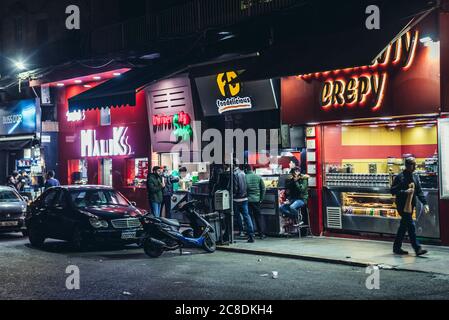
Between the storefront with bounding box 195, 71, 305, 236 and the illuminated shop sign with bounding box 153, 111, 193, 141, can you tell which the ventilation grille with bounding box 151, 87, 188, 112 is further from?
the storefront with bounding box 195, 71, 305, 236

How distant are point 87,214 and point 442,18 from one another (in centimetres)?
851

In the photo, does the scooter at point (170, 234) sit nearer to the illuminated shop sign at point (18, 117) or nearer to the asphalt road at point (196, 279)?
the asphalt road at point (196, 279)

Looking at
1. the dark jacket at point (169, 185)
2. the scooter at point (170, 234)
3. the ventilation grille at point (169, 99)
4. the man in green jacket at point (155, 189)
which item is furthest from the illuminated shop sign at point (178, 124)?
the scooter at point (170, 234)

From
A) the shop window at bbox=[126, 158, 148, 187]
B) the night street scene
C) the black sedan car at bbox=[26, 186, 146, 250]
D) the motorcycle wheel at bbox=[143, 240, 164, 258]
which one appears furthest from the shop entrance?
the motorcycle wheel at bbox=[143, 240, 164, 258]

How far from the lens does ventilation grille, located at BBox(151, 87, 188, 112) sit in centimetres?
2008

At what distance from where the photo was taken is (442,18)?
12.9m

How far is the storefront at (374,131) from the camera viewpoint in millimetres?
13203

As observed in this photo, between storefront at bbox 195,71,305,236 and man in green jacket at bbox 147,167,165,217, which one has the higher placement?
storefront at bbox 195,71,305,236

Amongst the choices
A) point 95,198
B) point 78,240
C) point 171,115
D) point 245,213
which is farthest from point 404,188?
point 171,115

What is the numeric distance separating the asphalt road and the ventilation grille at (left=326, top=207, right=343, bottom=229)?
10.7 ft

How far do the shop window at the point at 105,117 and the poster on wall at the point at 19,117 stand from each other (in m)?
4.26

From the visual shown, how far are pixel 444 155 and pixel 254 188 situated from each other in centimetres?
444

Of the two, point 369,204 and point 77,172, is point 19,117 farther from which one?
point 369,204
